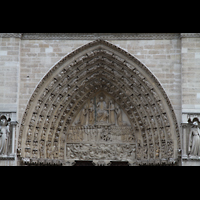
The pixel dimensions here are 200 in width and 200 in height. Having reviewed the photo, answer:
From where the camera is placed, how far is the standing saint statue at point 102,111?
622 inches

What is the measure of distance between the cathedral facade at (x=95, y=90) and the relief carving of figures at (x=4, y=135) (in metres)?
0.02

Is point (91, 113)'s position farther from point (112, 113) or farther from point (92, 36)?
point (92, 36)

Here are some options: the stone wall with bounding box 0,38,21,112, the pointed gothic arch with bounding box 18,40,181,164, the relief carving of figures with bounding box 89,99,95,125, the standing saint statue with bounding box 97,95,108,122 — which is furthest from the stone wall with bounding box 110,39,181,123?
the stone wall with bounding box 0,38,21,112

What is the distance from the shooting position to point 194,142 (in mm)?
14328

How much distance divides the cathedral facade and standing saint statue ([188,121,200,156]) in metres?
0.02

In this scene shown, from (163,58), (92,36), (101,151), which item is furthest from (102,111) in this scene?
(163,58)

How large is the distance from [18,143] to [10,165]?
1.92 feet

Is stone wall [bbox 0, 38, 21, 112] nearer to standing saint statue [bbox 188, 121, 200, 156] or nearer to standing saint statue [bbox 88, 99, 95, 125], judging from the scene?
standing saint statue [bbox 88, 99, 95, 125]

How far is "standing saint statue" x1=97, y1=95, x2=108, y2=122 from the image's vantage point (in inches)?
622

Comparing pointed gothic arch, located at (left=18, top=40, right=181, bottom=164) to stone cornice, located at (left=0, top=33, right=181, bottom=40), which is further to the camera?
stone cornice, located at (left=0, top=33, right=181, bottom=40)

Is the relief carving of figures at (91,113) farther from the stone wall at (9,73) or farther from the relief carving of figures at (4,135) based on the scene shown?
the relief carving of figures at (4,135)

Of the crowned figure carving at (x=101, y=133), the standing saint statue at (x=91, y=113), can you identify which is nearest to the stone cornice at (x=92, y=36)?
the crowned figure carving at (x=101, y=133)

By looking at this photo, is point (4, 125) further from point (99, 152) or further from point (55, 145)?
point (99, 152)

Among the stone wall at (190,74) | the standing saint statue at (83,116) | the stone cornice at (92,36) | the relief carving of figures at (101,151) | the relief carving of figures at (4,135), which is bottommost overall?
the relief carving of figures at (101,151)
